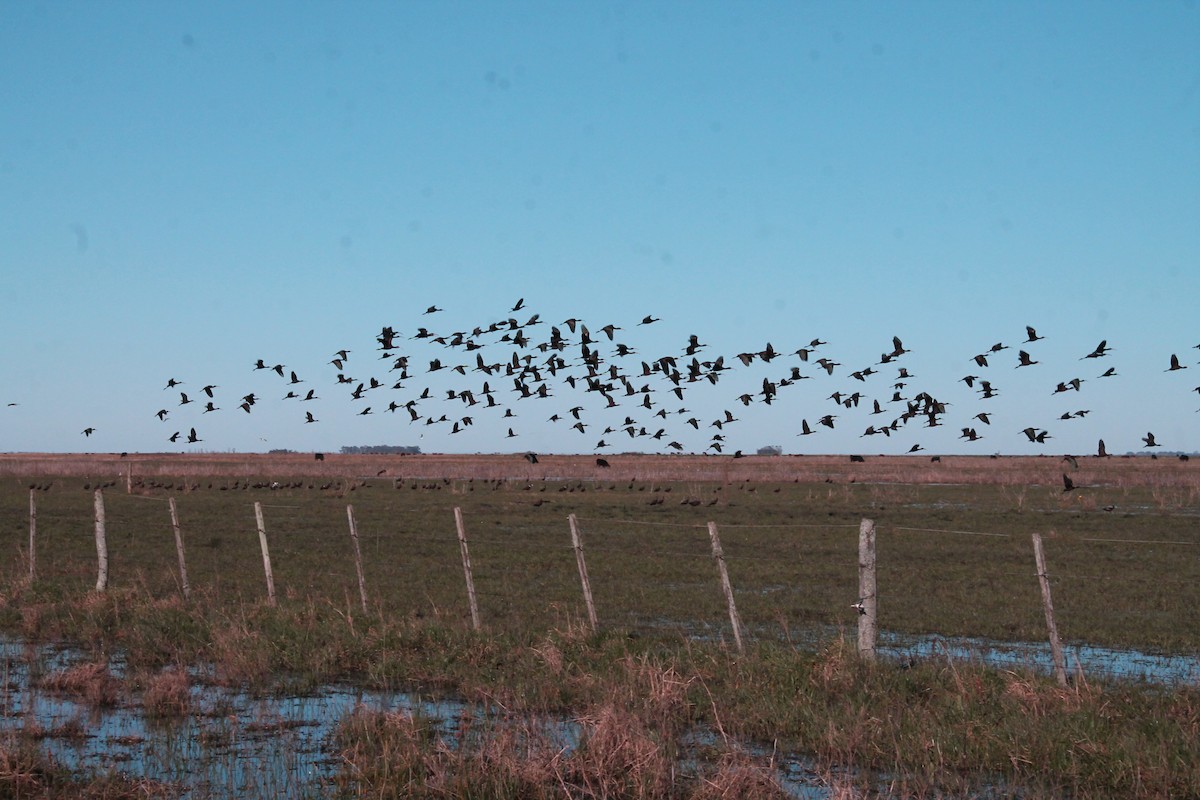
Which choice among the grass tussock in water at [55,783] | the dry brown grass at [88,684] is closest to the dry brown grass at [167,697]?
the dry brown grass at [88,684]

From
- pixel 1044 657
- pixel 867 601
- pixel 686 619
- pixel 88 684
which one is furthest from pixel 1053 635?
pixel 88 684

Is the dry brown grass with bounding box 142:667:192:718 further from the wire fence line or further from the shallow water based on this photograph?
the wire fence line

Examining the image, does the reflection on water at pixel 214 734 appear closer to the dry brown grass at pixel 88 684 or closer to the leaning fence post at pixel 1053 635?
the dry brown grass at pixel 88 684

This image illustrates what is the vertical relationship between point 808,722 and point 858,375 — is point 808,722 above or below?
below

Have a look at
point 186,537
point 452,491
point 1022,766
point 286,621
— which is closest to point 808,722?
point 1022,766

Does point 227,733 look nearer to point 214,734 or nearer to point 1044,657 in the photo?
point 214,734

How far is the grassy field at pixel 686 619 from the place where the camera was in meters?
9.62

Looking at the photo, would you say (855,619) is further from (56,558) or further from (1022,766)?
(56,558)

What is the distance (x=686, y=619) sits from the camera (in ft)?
59.3

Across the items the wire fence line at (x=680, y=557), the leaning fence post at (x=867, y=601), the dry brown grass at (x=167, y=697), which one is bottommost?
the wire fence line at (x=680, y=557)

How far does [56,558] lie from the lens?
26.4 metres

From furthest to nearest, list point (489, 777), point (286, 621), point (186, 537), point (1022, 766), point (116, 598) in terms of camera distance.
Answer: point (186, 537) < point (116, 598) < point (286, 621) < point (1022, 766) < point (489, 777)

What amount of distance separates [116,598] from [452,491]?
3903cm

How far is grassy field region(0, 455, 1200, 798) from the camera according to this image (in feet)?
31.6
